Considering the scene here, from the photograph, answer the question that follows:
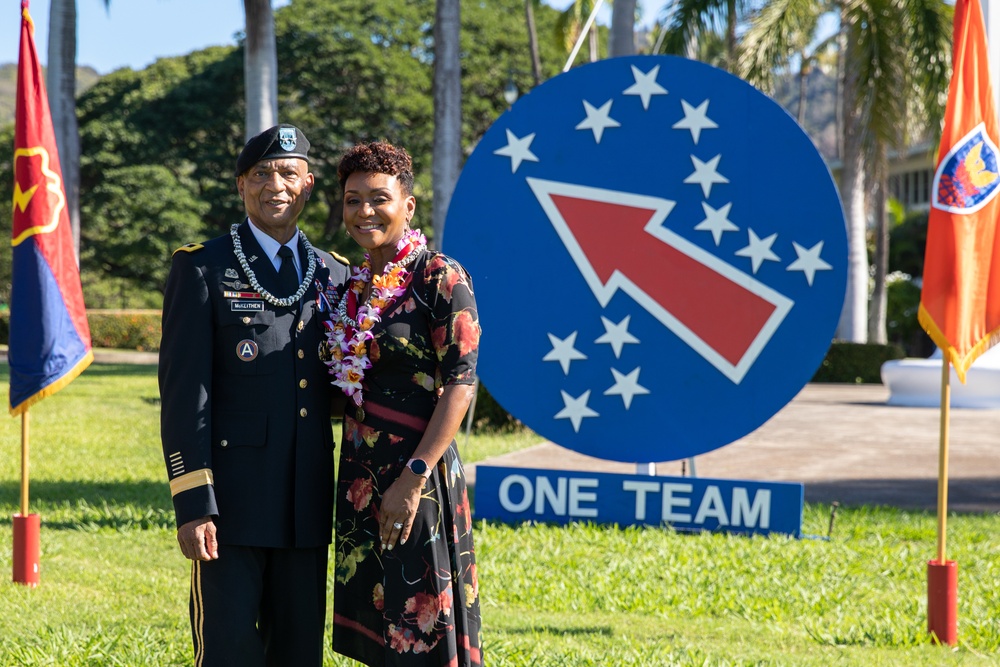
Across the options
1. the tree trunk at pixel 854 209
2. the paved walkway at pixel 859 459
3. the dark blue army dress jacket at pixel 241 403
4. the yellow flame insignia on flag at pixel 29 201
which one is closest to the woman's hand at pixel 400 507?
the dark blue army dress jacket at pixel 241 403

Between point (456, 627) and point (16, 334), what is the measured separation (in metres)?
3.03

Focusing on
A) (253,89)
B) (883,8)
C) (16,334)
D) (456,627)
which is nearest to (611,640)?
(456,627)

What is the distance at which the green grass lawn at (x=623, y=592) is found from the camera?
404cm

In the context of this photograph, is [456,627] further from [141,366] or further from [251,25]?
[141,366]

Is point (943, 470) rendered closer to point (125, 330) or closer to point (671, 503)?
point (671, 503)

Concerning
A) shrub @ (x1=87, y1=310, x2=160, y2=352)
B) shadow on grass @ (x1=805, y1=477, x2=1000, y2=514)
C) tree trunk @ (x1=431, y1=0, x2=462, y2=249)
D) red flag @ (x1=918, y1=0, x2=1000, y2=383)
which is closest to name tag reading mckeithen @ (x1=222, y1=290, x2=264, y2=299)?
red flag @ (x1=918, y1=0, x2=1000, y2=383)

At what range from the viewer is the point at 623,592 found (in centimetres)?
495

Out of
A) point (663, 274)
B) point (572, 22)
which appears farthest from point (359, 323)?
point (572, 22)

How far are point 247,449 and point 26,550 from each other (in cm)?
261

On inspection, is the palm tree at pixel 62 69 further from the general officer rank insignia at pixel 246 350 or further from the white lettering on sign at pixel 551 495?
the general officer rank insignia at pixel 246 350

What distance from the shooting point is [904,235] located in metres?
33.2

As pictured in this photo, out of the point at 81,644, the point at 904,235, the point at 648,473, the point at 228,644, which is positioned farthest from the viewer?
the point at 904,235

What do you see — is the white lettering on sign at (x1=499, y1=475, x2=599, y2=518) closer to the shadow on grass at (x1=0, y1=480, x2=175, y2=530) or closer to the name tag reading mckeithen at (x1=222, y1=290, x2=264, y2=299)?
the shadow on grass at (x1=0, y1=480, x2=175, y2=530)

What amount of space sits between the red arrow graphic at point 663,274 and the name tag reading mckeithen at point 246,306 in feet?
11.1
